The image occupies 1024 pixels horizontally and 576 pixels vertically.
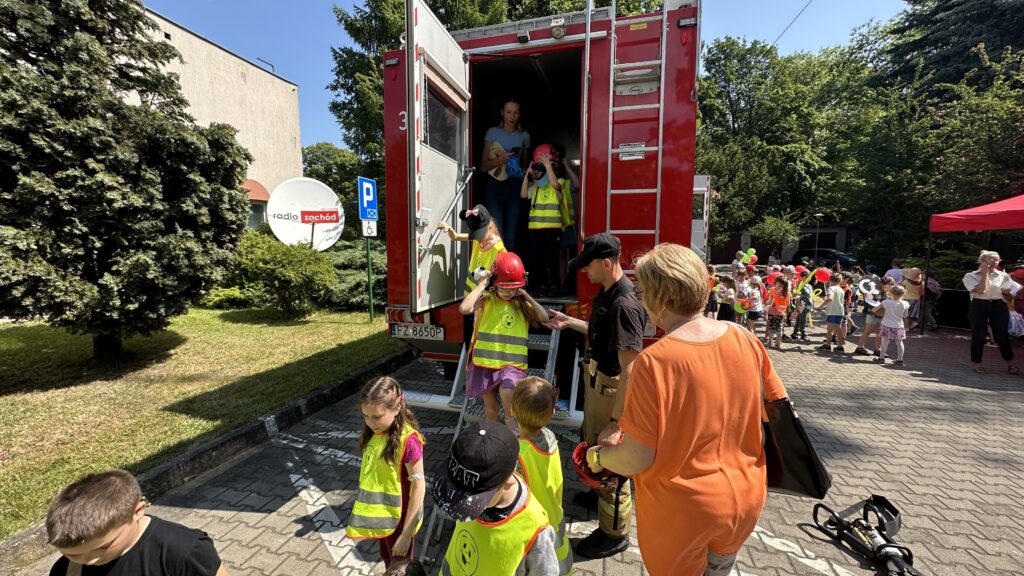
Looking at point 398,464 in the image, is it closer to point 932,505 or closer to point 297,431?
point 297,431

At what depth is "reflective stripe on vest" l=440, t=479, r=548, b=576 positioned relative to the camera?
150cm

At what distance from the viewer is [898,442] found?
4375 millimetres

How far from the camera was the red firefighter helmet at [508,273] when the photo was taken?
3.07 metres

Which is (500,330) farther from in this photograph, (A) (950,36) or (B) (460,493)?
(A) (950,36)

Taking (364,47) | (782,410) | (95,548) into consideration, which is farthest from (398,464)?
(364,47)

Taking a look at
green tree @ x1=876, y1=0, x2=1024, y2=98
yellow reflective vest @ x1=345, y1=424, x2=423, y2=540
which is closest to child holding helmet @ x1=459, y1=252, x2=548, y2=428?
yellow reflective vest @ x1=345, y1=424, x2=423, y2=540

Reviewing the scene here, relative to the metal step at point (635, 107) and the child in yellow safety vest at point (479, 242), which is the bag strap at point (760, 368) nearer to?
the child in yellow safety vest at point (479, 242)

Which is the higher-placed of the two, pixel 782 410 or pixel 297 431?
pixel 782 410

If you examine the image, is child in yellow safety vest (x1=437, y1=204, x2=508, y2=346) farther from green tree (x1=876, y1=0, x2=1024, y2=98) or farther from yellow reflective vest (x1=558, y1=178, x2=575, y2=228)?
green tree (x1=876, y1=0, x2=1024, y2=98)

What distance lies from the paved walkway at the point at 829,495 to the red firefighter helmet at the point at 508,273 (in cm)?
172

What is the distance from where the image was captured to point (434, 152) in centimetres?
377

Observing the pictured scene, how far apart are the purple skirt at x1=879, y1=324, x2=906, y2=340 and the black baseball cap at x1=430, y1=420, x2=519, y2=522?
8.89m

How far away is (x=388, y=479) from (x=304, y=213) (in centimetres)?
1063

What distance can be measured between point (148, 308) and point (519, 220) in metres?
4.96
